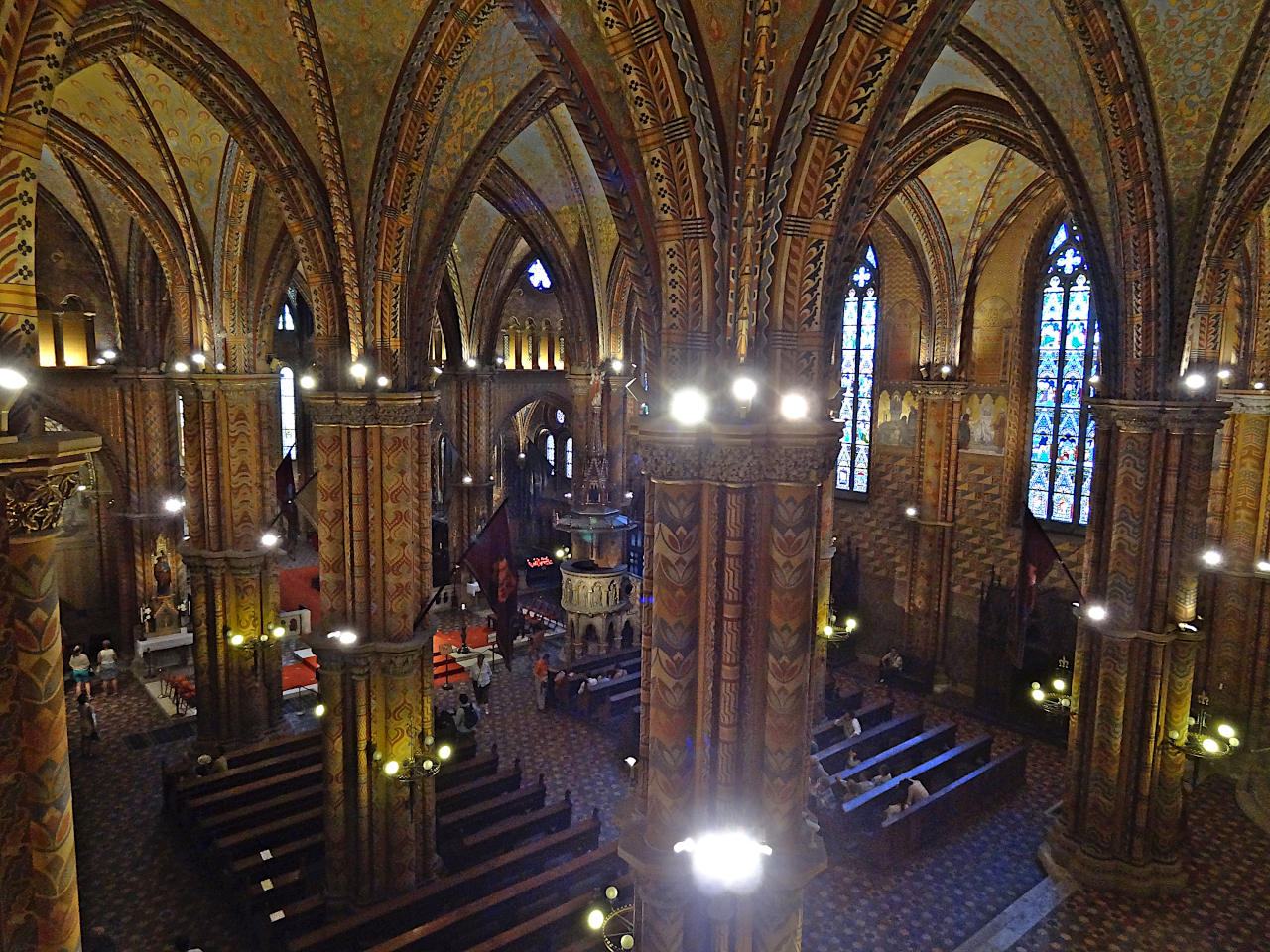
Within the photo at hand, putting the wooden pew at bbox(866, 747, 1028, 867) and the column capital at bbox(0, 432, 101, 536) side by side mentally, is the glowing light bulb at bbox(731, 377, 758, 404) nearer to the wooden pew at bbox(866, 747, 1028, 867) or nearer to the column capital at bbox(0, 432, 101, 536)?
the column capital at bbox(0, 432, 101, 536)

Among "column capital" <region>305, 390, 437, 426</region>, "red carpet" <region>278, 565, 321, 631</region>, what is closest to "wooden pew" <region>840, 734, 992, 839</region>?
"column capital" <region>305, 390, 437, 426</region>

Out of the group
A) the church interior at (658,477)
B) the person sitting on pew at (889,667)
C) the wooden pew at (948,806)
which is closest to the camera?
the church interior at (658,477)

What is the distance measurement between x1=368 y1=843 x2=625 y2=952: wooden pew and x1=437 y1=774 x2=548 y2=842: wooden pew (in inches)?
71.8

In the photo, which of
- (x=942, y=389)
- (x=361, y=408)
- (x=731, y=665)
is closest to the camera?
(x=731, y=665)

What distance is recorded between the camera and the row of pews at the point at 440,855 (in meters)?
9.89

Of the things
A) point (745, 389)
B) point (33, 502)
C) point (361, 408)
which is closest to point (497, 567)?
point (361, 408)

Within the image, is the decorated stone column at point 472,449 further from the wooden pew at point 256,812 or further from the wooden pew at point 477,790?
the wooden pew at point 256,812

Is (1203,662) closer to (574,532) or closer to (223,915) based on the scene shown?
(574,532)

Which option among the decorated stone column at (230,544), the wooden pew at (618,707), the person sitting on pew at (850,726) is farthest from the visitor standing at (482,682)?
the person sitting on pew at (850,726)

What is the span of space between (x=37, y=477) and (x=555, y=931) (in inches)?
334

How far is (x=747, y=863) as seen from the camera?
5.96 m

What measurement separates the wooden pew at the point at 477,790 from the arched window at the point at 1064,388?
1233 cm

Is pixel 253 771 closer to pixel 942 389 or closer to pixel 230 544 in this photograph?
pixel 230 544

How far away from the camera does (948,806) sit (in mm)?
13320
